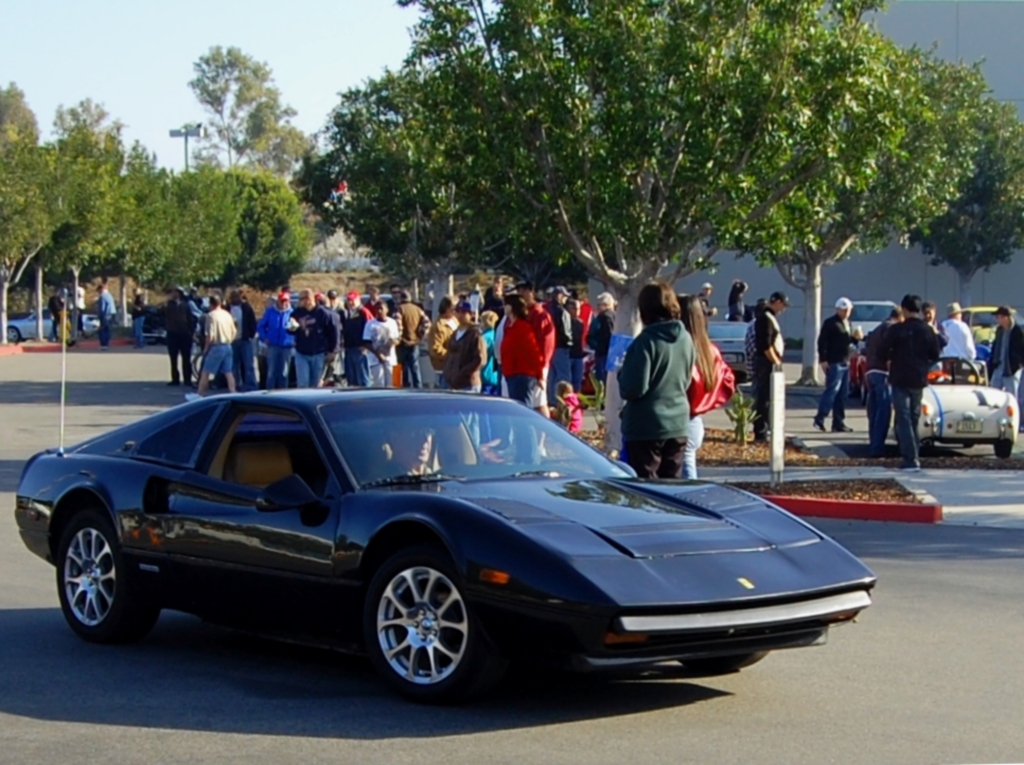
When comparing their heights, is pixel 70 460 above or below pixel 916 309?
below

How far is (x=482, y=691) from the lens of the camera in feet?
21.4

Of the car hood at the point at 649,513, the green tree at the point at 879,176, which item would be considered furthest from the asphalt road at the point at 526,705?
the green tree at the point at 879,176

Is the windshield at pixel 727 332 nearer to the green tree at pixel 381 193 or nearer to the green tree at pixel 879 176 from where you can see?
the green tree at pixel 879 176

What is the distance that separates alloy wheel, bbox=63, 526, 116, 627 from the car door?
54 centimetres

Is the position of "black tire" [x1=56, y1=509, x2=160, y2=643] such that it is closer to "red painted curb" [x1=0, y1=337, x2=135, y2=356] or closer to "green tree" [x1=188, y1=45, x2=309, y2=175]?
"red painted curb" [x1=0, y1=337, x2=135, y2=356]

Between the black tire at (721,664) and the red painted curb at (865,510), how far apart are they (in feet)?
21.1

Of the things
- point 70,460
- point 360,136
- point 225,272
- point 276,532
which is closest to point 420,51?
point 70,460

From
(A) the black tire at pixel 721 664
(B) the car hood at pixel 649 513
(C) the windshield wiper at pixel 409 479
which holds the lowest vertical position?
(A) the black tire at pixel 721 664

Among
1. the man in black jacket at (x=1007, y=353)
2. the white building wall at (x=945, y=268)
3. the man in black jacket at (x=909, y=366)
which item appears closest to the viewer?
the man in black jacket at (x=909, y=366)

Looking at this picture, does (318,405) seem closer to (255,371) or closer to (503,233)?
(503,233)

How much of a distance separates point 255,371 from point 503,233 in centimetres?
960

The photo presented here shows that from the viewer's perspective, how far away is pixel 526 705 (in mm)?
6672

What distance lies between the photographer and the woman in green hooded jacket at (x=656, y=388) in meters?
10.2

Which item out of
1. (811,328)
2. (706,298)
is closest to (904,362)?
(706,298)
